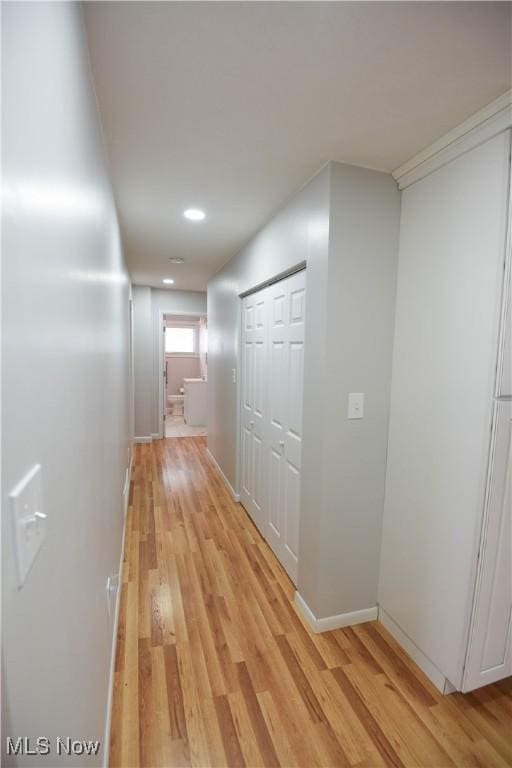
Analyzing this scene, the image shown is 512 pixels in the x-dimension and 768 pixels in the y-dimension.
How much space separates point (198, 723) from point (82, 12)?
7.98 ft

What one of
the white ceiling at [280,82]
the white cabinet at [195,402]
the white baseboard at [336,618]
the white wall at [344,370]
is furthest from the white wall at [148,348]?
the white baseboard at [336,618]

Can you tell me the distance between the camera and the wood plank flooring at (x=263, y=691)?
51.3 inches

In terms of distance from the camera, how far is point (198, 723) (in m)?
1.38

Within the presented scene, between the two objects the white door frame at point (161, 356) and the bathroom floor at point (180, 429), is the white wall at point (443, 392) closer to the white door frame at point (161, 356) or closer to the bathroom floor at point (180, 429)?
the white door frame at point (161, 356)

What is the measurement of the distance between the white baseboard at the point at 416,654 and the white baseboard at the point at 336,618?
0.07 m

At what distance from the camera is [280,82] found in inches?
47.0

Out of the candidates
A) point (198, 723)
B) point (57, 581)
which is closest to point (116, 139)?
point (57, 581)

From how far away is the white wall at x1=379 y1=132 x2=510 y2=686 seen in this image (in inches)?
53.8

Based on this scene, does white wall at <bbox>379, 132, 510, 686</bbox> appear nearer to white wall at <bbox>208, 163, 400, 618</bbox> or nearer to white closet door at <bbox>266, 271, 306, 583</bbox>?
white wall at <bbox>208, 163, 400, 618</bbox>

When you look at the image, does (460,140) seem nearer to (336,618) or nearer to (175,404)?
(336,618)

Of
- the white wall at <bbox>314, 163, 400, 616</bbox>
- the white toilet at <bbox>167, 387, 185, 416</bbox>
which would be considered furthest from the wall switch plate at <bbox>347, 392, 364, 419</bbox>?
the white toilet at <bbox>167, 387, 185, 416</bbox>

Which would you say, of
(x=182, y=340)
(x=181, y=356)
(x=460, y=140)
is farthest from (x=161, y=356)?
(x=460, y=140)

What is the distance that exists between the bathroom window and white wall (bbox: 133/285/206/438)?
3.11 meters

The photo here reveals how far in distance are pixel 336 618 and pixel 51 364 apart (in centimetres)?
201
